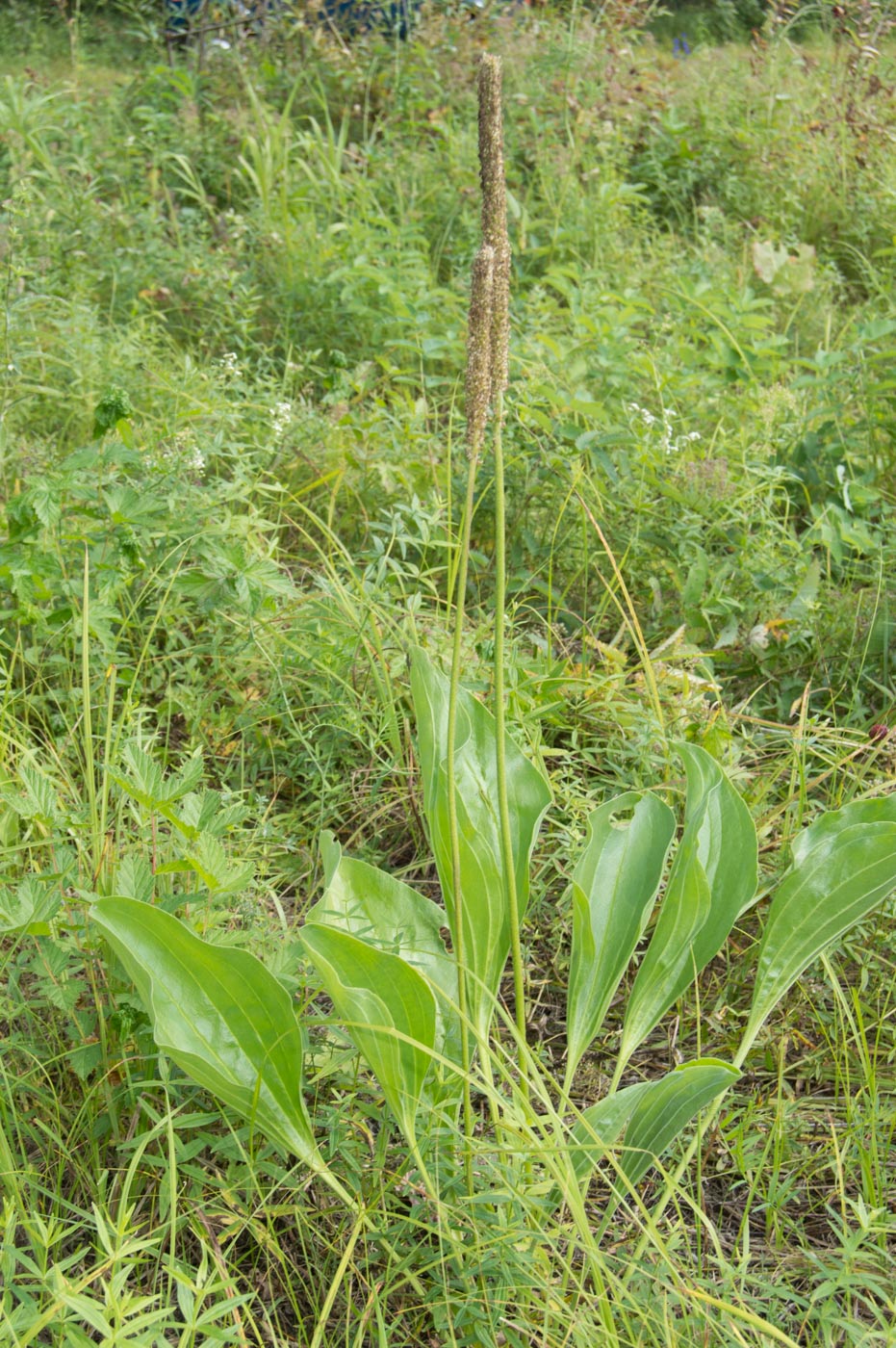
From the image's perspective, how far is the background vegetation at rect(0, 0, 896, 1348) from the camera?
1.38 meters

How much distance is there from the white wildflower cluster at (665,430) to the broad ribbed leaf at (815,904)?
3.73 feet

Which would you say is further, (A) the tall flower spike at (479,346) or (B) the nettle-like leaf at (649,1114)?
(B) the nettle-like leaf at (649,1114)

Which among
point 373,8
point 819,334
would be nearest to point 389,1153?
point 819,334

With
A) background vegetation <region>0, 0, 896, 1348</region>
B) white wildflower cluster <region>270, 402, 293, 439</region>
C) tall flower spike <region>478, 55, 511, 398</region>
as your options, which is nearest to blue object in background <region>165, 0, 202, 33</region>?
background vegetation <region>0, 0, 896, 1348</region>

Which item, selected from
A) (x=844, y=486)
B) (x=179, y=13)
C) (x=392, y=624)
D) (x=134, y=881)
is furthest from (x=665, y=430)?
(x=179, y=13)

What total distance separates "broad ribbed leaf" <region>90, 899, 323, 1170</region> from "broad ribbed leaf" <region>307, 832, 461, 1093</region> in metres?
0.14

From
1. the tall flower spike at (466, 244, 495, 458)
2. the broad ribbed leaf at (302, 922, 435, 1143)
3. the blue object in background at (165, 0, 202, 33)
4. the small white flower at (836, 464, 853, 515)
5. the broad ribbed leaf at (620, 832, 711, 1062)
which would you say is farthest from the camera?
the blue object in background at (165, 0, 202, 33)

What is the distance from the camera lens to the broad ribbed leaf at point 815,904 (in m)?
1.59

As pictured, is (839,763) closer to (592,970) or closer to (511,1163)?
(592,970)

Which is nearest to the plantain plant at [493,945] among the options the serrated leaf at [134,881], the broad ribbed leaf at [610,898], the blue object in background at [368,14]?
the broad ribbed leaf at [610,898]

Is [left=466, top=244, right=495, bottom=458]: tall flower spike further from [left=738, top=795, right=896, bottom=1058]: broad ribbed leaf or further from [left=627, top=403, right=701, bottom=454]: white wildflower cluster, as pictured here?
[left=627, top=403, right=701, bottom=454]: white wildflower cluster

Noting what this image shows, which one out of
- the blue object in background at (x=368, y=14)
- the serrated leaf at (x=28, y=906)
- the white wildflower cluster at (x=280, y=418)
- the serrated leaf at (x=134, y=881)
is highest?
the blue object in background at (x=368, y=14)

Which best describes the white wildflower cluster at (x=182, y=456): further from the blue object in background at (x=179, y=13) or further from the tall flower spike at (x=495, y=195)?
the blue object in background at (x=179, y=13)

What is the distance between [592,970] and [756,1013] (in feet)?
0.75
